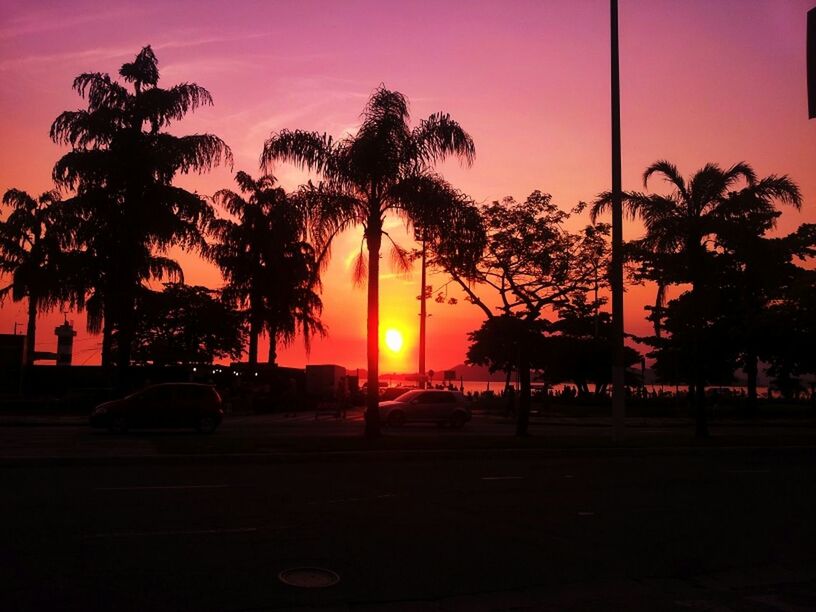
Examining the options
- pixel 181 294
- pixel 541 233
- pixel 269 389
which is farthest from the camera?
pixel 181 294

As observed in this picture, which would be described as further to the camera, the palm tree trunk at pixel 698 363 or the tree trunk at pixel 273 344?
the tree trunk at pixel 273 344

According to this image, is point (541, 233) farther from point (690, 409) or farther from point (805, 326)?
point (690, 409)

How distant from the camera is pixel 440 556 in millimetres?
8422

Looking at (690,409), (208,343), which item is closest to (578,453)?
(690,409)

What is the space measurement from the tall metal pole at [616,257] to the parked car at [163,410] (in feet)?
42.9

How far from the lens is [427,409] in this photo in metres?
34.1

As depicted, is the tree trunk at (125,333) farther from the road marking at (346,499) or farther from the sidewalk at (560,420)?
the road marking at (346,499)

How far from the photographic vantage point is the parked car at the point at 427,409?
33.7 m

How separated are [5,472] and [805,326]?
2566cm

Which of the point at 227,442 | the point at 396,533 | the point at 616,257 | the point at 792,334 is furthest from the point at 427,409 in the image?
the point at 396,533

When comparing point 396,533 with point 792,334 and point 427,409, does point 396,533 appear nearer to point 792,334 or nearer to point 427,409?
point 427,409

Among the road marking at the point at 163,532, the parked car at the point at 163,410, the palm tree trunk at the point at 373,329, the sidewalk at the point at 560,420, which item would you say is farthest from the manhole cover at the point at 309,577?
the sidewalk at the point at 560,420

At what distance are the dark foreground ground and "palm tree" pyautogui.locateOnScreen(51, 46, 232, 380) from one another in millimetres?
18154

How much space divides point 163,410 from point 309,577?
64.8 feet
